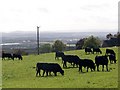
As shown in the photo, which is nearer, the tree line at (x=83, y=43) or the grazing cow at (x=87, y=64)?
the grazing cow at (x=87, y=64)

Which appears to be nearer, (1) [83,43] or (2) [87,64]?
(2) [87,64]

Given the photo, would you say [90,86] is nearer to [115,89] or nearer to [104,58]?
[115,89]

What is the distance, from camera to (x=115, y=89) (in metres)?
21.8

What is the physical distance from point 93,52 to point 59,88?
3820 cm

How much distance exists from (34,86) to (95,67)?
472 inches

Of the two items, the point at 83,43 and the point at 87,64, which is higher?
the point at 87,64

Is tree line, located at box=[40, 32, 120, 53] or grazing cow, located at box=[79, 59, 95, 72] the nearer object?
grazing cow, located at box=[79, 59, 95, 72]

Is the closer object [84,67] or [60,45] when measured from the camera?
[84,67]

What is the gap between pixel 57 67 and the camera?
33.0 meters

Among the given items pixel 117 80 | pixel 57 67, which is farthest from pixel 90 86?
pixel 57 67

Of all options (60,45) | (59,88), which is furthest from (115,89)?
(60,45)

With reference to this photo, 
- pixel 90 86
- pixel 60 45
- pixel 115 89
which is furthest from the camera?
pixel 60 45

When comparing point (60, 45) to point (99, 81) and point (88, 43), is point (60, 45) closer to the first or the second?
point (88, 43)

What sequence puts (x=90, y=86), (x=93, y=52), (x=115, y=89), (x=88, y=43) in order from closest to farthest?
(x=115, y=89) → (x=90, y=86) → (x=93, y=52) → (x=88, y=43)
